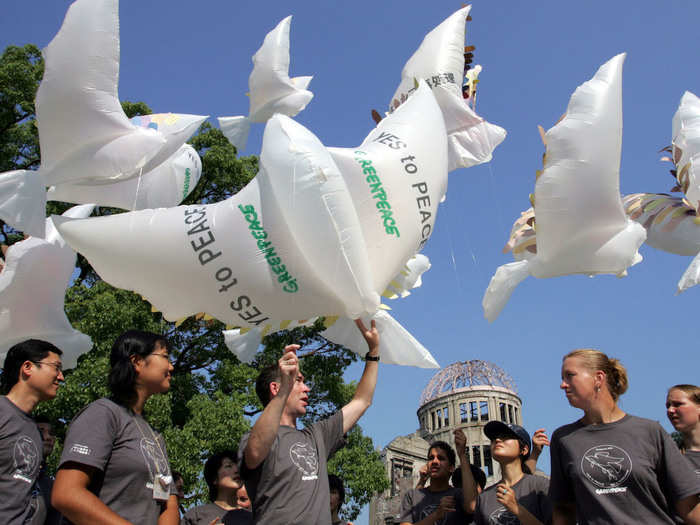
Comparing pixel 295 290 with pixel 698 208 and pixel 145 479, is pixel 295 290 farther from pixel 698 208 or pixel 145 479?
pixel 698 208

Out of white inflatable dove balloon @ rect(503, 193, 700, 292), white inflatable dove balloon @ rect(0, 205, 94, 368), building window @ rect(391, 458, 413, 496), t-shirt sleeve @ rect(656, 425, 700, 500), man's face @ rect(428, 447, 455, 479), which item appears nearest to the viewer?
t-shirt sleeve @ rect(656, 425, 700, 500)

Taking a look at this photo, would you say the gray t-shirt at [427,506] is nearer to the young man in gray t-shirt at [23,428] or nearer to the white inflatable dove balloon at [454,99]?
the white inflatable dove balloon at [454,99]

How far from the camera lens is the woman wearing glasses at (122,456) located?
1.76m

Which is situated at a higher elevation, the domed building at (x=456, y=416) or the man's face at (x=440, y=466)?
the domed building at (x=456, y=416)

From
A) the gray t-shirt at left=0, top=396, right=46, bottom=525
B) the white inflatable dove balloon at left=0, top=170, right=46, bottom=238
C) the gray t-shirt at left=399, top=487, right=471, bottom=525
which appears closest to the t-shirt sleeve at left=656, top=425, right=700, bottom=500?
the gray t-shirt at left=399, top=487, right=471, bottom=525

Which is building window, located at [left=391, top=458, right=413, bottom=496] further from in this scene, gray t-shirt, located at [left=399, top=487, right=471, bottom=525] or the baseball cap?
the baseball cap

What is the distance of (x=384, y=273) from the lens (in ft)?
8.63

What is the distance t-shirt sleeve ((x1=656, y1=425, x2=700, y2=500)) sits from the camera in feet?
6.61

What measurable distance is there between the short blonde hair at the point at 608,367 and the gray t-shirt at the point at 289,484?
1088 millimetres

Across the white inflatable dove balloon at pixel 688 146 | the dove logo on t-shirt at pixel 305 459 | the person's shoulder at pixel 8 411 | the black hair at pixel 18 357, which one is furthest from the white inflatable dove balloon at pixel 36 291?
the white inflatable dove balloon at pixel 688 146

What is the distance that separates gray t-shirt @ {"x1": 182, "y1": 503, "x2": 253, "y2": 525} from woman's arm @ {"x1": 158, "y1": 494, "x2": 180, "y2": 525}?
48.8 inches

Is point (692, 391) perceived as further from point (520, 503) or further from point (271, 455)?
point (271, 455)

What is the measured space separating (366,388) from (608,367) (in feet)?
3.25

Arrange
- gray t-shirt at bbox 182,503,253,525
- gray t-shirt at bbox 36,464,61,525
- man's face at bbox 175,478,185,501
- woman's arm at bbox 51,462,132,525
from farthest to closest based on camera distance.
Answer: gray t-shirt at bbox 182,503,253,525
man's face at bbox 175,478,185,501
gray t-shirt at bbox 36,464,61,525
woman's arm at bbox 51,462,132,525
